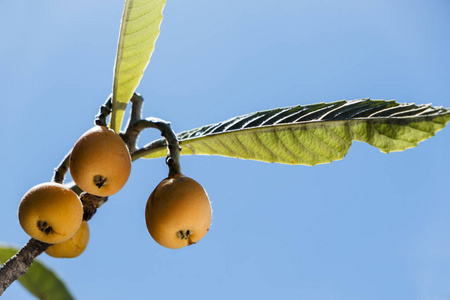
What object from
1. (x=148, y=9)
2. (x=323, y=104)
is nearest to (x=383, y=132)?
(x=323, y=104)

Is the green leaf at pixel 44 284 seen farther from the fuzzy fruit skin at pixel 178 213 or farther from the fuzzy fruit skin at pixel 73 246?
the fuzzy fruit skin at pixel 178 213

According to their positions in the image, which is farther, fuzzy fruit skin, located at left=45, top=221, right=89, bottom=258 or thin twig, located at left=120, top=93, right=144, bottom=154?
thin twig, located at left=120, top=93, right=144, bottom=154

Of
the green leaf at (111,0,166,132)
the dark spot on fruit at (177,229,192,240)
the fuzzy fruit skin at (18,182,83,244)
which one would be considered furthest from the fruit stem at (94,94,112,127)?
the dark spot on fruit at (177,229,192,240)

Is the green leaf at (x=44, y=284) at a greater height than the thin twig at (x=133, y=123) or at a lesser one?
lesser

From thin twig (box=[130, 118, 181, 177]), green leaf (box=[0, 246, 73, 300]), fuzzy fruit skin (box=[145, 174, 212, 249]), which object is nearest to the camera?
fuzzy fruit skin (box=[145, 174, 212, 249])

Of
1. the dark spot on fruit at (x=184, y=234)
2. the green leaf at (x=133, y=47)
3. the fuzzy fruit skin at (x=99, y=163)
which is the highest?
the green leaf at (x=133, y=47)

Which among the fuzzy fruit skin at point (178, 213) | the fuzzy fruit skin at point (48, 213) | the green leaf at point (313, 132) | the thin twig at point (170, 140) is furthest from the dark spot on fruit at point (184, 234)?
the green leaf at point (313, 132)

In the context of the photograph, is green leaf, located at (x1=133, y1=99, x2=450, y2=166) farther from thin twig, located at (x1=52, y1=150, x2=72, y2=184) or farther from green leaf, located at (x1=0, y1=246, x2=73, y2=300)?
green leaf, located at (x1=0, y1=246, x2=73, y2=300)
